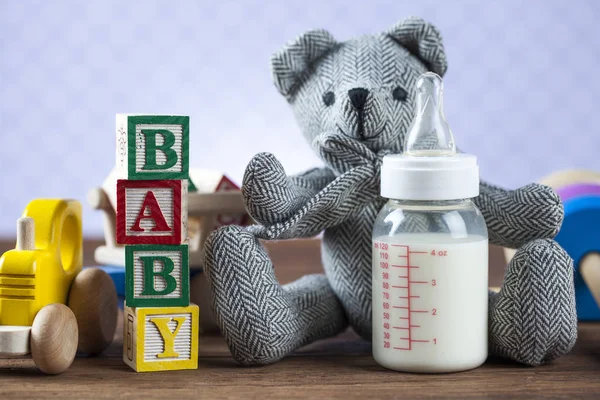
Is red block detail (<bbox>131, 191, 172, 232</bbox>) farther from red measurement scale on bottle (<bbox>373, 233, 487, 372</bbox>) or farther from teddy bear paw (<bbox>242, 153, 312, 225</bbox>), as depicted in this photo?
red measurement scale on bottle (<bbox>373, 233, 487, 372</bbox>)

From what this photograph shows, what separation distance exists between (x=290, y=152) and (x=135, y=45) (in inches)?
15.7

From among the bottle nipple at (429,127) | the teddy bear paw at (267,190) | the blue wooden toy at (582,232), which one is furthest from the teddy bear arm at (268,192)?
the blue wooden toy at (582,232)

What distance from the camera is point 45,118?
5.56 ft

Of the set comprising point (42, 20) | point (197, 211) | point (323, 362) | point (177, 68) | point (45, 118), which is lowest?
point (323, 362)

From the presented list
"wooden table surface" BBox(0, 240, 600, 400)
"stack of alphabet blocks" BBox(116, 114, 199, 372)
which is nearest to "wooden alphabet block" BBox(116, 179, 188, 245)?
"stack of alphabet blocks" BBox(116, 114, 199, 372)

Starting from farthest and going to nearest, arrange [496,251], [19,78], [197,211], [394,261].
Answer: [19,78], [496,251], [197,211], [394,261]

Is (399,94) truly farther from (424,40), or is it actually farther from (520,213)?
(520,213)

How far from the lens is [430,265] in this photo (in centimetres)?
62

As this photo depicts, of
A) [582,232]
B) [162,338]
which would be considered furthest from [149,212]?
[582,232]

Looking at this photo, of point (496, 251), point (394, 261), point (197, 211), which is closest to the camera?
point (394, 261)

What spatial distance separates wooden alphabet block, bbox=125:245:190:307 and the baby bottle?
0.54 feet

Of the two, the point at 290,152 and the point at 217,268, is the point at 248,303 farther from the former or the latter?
the point at 290,152

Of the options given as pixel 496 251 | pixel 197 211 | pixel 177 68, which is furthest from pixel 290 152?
pixel 197 211

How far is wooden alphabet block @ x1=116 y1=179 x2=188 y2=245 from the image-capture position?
647mm
